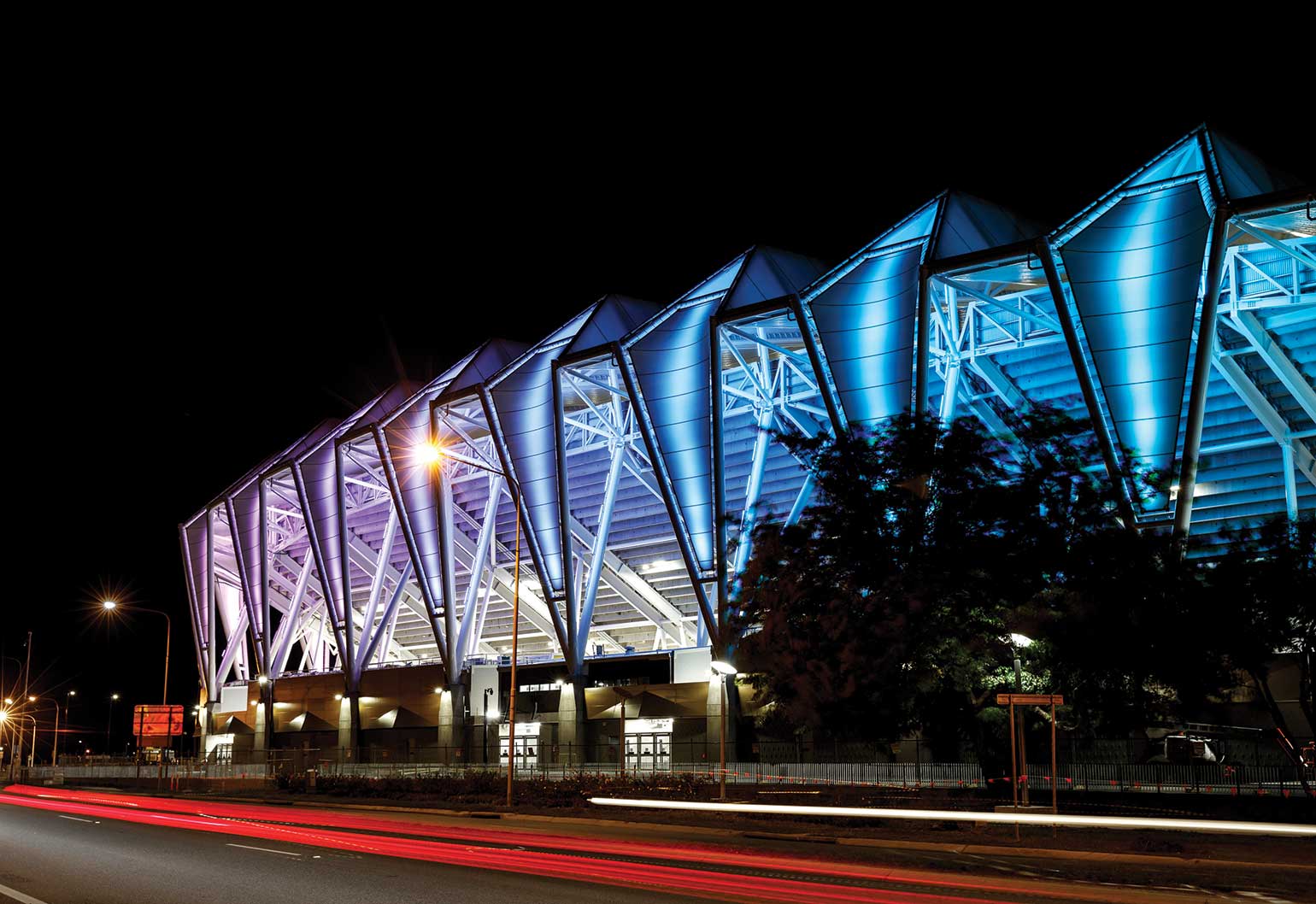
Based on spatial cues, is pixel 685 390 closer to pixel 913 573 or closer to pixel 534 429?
pixel 534 429

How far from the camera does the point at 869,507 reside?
94.8 ft

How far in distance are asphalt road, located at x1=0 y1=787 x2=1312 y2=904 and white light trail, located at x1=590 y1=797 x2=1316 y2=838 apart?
1.40 m

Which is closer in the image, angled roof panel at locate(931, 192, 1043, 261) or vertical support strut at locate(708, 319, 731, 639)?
angled roof panel at locate(931, 192, 1043, 261)

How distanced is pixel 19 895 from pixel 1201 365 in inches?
1335

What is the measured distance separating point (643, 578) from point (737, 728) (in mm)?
18658

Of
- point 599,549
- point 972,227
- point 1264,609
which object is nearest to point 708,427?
point 599,549

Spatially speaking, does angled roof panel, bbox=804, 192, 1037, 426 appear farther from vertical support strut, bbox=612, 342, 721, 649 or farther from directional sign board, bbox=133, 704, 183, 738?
directional sign board, bbox=133, 704, 183, 738

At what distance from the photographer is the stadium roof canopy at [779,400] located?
37.4 metres

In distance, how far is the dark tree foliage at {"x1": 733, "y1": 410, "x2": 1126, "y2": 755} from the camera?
27109 mm

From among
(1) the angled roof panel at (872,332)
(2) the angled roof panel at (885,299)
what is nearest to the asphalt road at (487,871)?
(1) the angled roof panel at (872,332)

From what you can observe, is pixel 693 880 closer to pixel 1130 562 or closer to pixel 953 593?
pixel 953 593

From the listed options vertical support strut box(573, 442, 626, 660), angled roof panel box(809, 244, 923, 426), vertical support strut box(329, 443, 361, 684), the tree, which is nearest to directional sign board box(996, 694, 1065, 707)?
the tree

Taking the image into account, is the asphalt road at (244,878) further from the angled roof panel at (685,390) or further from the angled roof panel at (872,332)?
the angled roof panel at (685,390)

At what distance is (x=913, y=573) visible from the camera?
27.3 metres
